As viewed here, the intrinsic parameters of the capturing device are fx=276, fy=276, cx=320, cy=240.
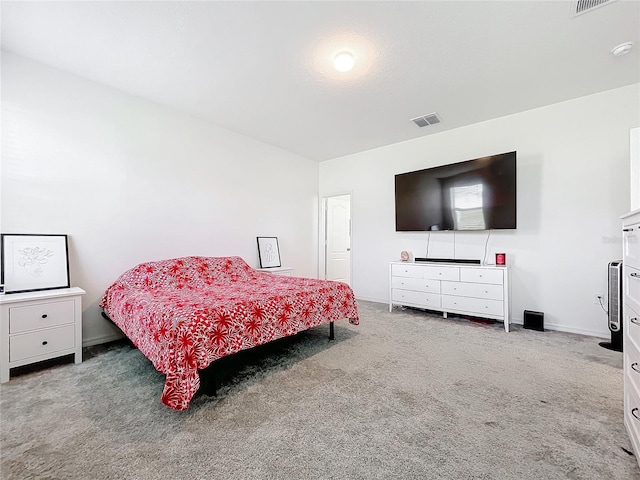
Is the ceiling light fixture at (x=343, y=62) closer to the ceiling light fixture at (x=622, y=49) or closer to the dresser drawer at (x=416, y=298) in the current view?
the ceiling light fixture at (x=622, y=49)

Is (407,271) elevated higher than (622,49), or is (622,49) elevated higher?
(622,49)

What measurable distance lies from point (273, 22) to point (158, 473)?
2.90m

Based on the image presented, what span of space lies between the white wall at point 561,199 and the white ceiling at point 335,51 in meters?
0.28

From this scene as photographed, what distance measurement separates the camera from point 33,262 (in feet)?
8.39

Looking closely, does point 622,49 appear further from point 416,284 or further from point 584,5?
point 416,284

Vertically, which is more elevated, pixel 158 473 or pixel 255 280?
pixel 255 280

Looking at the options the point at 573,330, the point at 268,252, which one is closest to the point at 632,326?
the point at 573,330

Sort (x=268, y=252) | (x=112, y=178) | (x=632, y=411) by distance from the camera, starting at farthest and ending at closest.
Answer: (x=268, y=252) < (x=112, y=178) < (x=632, y=411)

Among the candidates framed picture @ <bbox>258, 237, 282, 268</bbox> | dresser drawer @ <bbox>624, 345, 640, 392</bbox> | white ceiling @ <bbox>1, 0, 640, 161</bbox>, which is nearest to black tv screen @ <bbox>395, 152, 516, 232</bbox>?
white ceiling @ <bbox>1, 0, 640, 161</bbox>

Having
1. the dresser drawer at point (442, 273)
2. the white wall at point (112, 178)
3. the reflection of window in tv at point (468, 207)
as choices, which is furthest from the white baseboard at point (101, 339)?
the reflection of window in tv at point (468, 207)

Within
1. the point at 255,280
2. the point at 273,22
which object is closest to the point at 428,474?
the point at 255,280

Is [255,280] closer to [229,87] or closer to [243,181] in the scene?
A: [243,181]

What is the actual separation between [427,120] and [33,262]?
4.71m

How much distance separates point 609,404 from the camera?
1770 millimetres
